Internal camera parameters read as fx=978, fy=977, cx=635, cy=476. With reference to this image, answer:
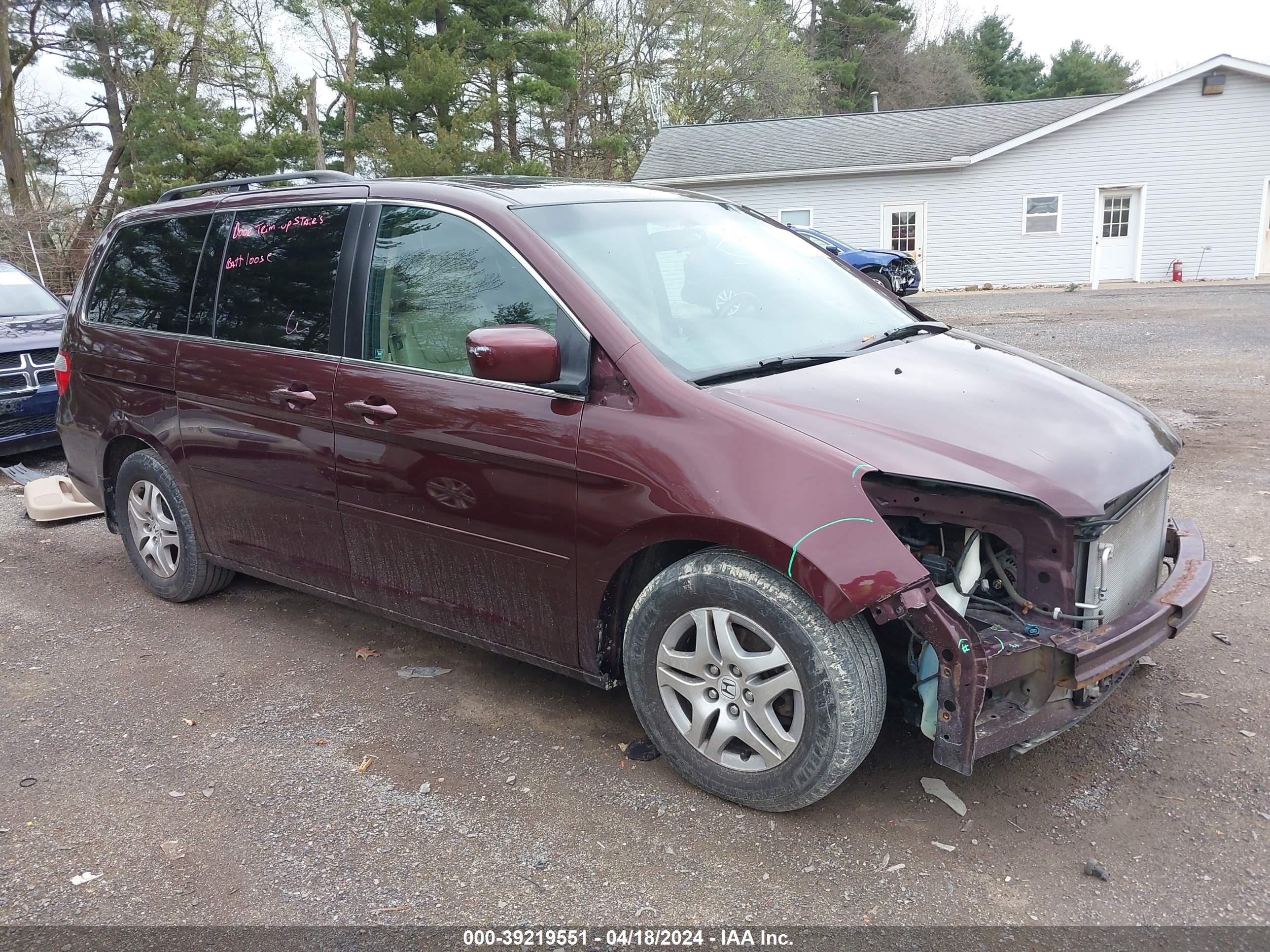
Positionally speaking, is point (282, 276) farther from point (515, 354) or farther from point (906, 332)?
point (906, 332)

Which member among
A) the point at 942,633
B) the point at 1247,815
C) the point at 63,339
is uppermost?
the point at 63,339

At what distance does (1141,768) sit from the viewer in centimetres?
313

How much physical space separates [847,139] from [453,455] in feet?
82.2

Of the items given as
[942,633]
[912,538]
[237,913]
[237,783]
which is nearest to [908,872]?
[942,633]

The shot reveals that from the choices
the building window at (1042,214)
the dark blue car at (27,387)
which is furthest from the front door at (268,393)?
the building window at (1042,214)

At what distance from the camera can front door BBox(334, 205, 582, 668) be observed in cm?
320

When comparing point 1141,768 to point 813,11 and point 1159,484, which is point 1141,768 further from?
point 813,11

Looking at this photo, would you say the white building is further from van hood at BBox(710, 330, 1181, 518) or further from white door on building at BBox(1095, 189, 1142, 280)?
van hood at BBox(710, 330, 1181, 518)

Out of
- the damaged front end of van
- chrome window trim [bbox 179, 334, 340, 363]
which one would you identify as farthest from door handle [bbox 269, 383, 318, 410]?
the damaged front end of van

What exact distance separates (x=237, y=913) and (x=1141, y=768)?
2.75 meters

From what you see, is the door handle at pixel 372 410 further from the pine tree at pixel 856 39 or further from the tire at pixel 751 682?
the pine tree at pixel 856 39

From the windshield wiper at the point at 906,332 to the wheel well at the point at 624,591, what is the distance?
1.04 m

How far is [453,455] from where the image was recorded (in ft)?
11.0

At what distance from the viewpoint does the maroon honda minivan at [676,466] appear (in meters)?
2.70
